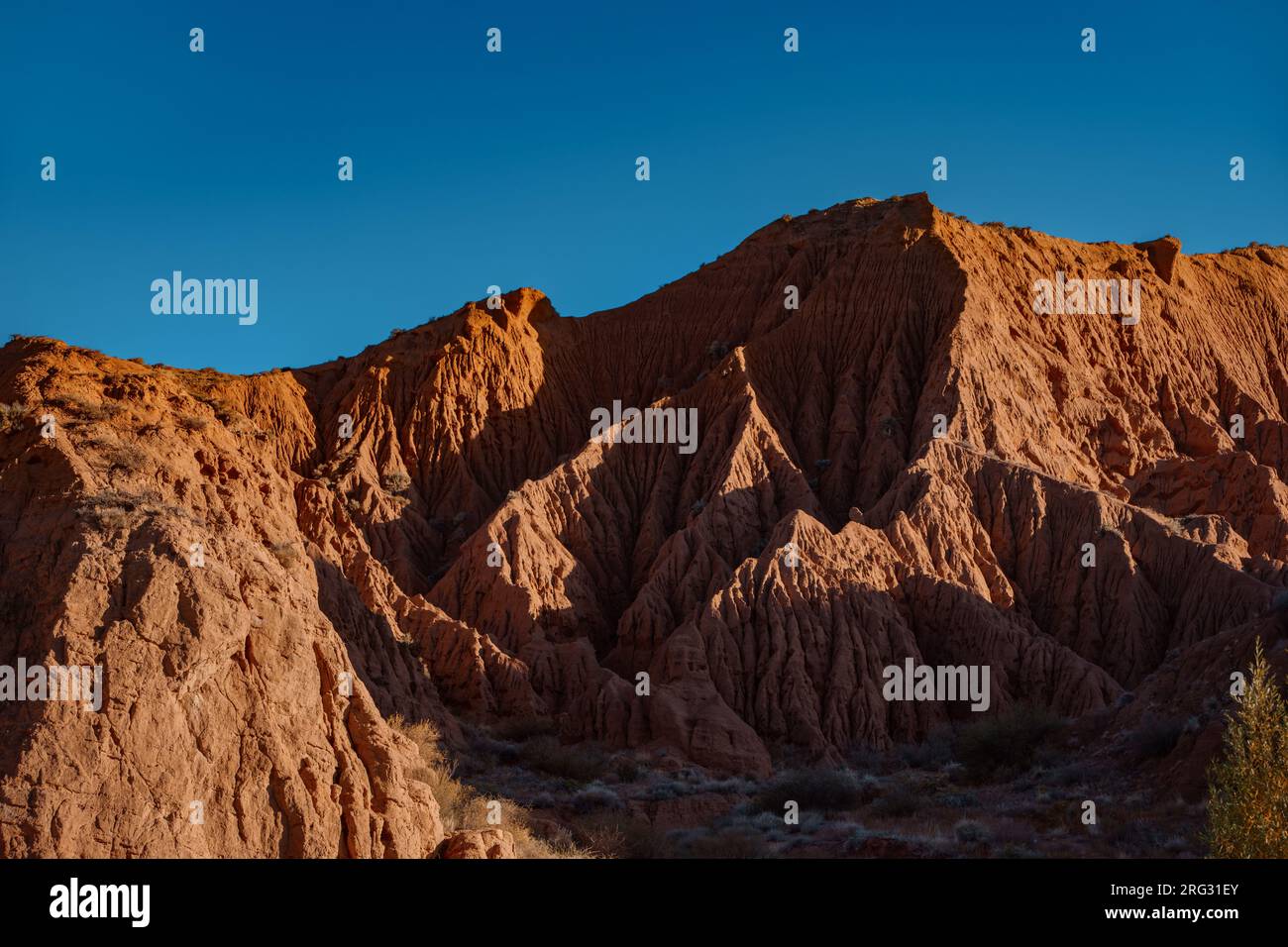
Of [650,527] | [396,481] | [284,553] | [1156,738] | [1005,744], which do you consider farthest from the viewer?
[396,481]

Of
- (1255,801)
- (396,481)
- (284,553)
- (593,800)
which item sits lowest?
(593,800)

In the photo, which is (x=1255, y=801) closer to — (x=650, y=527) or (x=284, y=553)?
(x=284, y=553)

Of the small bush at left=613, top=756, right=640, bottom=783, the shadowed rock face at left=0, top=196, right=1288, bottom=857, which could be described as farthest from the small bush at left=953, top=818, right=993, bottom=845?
the small bush at left=613, top=756, right=640, bottom=783

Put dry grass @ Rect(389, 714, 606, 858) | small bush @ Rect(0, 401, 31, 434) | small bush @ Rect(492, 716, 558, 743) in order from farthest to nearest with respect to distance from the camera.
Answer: small bush @ Rect(492, 716, 558, 743) → dry grass @ Rect(389, 714, 606, 858) → small bush @ Rect(0, 401, 31, 434)

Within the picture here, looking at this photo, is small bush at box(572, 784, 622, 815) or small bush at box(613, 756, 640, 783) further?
small bush at box(613, 756, 640, 783)

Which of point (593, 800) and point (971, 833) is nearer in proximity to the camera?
point (971, 833)

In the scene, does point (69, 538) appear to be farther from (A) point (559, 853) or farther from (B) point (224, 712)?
(A) point (559, 853)

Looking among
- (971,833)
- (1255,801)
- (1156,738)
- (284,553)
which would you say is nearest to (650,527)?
(1156,738)

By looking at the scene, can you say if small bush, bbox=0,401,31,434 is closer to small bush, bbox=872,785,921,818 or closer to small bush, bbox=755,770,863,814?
small bush, bbox=755,770,863,814

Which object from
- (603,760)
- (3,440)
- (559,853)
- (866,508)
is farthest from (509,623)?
(3,440)

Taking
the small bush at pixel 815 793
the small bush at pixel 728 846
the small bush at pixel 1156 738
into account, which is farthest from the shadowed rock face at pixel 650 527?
the small bush at pixel 728 846
